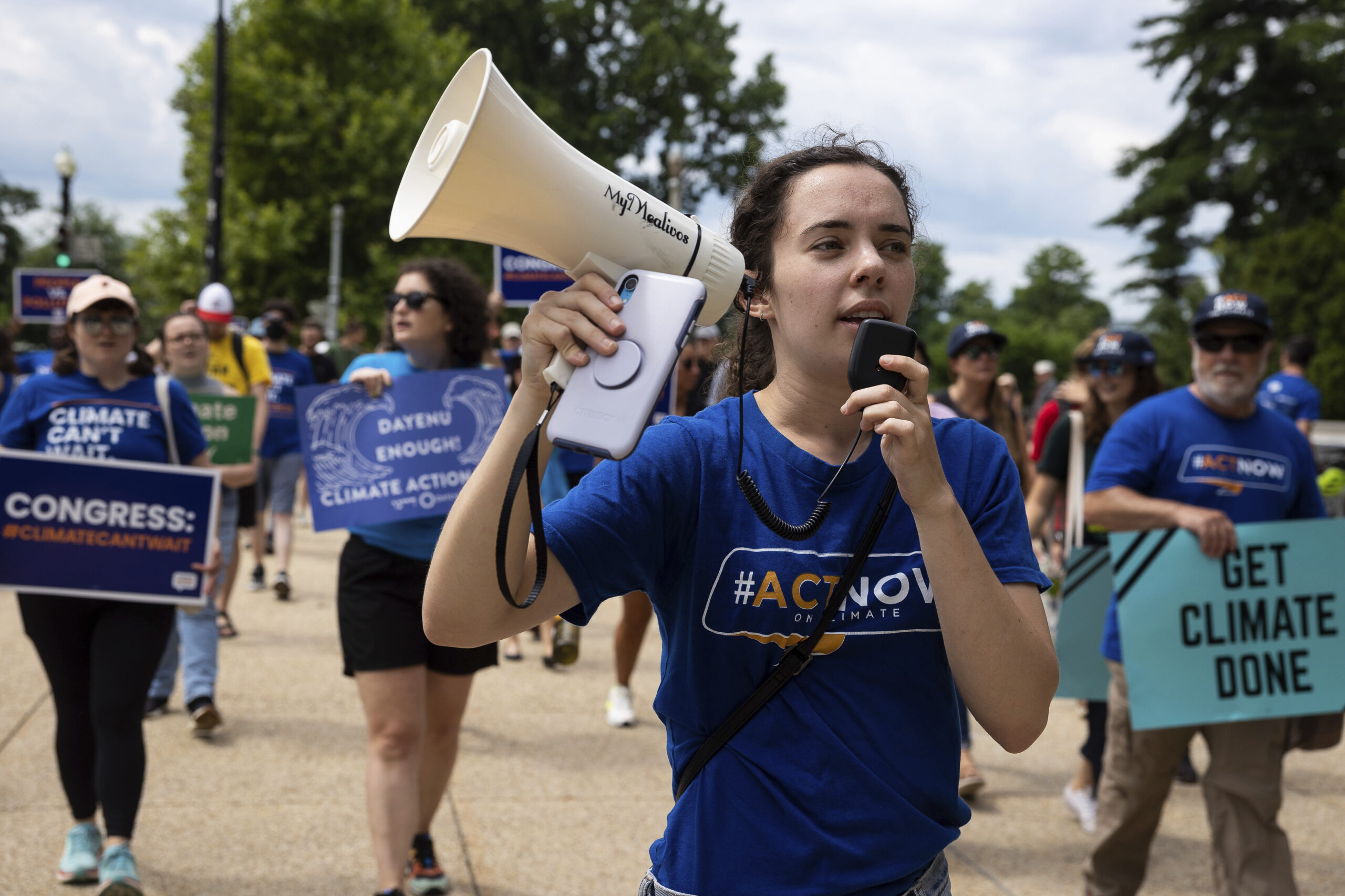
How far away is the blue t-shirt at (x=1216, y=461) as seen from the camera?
386cm

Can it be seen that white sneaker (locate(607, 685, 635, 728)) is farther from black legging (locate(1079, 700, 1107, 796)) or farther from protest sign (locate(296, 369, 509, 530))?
black legging (locate(1079, 700, 1107, 796))

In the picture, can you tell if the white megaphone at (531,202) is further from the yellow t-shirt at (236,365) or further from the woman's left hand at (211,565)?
the yellow t-shirt at (236,365)

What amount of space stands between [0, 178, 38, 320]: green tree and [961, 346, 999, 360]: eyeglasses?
213ft

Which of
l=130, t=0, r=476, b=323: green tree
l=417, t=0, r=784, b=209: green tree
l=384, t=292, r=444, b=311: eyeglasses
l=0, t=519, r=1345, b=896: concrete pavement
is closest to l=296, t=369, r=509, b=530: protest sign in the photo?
A: l=384, t=292, r=444, b=311: eyeglasses

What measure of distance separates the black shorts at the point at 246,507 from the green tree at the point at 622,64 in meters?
27.6

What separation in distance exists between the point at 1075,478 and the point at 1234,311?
159 cm

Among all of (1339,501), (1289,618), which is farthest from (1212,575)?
(1339,501)

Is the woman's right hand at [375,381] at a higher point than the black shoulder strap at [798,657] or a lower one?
higher

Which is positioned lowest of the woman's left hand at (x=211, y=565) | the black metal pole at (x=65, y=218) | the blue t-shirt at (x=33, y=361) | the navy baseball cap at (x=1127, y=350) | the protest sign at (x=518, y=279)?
the woman's left hand at (x=211, y=565)

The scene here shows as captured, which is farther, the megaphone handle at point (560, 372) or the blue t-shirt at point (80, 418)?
the blue t-shirt at point (80, 418)

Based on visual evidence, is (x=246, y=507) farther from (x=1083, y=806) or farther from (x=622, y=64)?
(x=622, y=64)

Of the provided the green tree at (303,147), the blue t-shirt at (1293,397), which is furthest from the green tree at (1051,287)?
the blue t-shirt at (1293,397)

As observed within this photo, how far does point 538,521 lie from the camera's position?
156cm

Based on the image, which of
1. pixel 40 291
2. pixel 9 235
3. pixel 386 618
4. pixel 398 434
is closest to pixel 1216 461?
pixel 386 618
